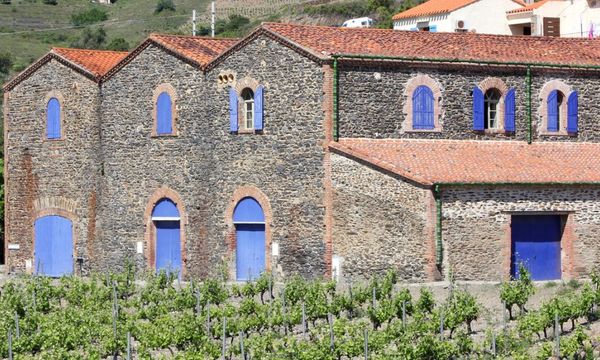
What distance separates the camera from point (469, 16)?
54281 mm

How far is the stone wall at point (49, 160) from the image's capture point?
148 ft

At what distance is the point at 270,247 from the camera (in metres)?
41.0

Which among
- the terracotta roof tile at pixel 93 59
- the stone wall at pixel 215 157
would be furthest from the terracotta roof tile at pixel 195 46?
the terracotta roof tile at pixel 93 59

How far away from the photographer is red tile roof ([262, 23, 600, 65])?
4050 cm

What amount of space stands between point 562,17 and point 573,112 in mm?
11218

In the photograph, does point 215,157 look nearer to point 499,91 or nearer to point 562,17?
point 499,91

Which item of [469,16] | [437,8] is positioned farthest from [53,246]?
[437,8]

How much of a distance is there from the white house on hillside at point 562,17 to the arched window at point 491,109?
404 inches

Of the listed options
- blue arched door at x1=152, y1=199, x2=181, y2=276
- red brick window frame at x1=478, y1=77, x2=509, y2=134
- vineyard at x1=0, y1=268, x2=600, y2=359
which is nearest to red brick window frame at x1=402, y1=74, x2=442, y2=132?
red brick window frame at x1=478, y1=77, x2=509, y2=134

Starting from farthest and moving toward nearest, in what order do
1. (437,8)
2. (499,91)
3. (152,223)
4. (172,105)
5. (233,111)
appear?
(437,8) → (152,223) → (172,105) → (499,91) → (233,111)

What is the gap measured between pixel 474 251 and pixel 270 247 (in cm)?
588

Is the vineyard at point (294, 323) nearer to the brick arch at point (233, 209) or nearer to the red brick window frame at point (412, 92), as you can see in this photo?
the brick arch at point (233, 209)

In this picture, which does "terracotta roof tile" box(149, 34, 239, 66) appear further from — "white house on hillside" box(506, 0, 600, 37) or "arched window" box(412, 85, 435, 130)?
"white house on hillside" box(506, 0, 600, 37)

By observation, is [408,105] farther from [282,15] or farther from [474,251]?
[282,15]
